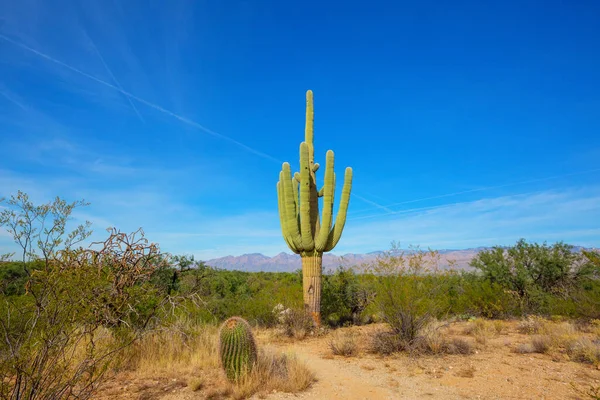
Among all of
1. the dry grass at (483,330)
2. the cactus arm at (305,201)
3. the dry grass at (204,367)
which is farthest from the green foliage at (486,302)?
the dry grass at (204,367)

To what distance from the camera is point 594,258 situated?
23.1ft

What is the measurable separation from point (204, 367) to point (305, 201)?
610cm

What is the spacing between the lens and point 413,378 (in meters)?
6.50

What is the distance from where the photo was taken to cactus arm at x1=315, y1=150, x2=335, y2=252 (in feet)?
37.7

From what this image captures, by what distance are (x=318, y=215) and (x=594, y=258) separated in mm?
7381

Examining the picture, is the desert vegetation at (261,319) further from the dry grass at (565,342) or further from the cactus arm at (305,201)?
the cactus arm at (305,201)

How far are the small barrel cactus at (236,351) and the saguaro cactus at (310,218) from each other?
18.0ft

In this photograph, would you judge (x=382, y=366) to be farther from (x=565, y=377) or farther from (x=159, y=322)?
(x=159, y=322)

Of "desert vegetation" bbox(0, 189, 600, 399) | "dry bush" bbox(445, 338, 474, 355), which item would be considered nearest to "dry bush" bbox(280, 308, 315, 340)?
"desert vegetation" bbox(0, 189, 600, 399)

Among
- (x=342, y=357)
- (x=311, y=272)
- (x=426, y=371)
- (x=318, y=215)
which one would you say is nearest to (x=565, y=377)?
(x=426, y=371)

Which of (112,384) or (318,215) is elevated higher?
(318,215)

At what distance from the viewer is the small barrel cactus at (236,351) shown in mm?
5879

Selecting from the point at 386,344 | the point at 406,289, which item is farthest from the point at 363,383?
the point at 406,289

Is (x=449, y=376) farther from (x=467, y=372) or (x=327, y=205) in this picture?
(x=327, y=205)
